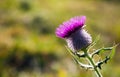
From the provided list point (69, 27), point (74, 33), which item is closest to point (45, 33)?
point (74, 33)

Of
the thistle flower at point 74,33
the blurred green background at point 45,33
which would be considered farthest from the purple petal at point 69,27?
the blurred green background at point 45,33

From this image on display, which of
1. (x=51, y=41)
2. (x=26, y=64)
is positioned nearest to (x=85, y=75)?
(x=26, y=64)

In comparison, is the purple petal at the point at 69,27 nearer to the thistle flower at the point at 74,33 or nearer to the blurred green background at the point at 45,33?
the thistle flower at the point at 74,33

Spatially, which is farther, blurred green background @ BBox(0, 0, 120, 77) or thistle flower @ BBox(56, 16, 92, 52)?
blurred green background @ BBox(0, 0, 120, 77)

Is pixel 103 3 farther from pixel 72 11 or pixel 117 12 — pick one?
pixel 72 11

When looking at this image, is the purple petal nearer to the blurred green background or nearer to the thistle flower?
the thistle flower

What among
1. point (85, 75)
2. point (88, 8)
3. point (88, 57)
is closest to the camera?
point (88, 57)

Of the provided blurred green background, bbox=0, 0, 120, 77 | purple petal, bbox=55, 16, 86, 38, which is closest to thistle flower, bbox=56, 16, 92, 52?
→ purple petal, bbox=55, 16, 86, 38
